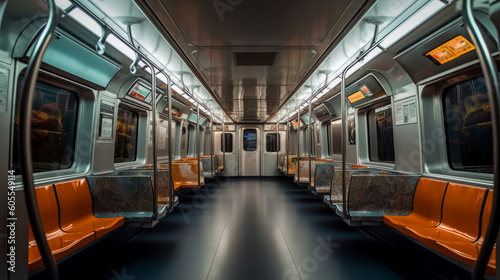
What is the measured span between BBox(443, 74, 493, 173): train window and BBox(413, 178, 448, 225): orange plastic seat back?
1.25 feet

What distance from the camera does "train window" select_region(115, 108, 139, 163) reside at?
15.3 ft

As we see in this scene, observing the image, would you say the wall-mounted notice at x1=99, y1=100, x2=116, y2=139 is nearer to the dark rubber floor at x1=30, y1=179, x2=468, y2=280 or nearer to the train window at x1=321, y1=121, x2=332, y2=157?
the dark rubber floor at x1=30, y1=179, x2=468, y2=280

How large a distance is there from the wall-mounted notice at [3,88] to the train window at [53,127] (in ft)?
2.80

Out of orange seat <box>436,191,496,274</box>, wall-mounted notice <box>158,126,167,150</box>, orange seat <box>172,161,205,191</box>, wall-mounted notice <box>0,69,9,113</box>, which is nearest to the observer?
orange seat <box>436,191,496,274</box>

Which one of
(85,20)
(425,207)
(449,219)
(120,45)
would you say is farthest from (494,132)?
(120,45)

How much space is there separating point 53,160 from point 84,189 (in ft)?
1.67

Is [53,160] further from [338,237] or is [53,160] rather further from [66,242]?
[338,237]

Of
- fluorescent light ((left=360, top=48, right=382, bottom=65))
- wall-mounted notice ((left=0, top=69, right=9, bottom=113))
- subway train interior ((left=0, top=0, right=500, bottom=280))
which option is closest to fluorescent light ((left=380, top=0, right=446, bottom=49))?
subway train interior ((left=0, top=0, right=500, bottom=280))

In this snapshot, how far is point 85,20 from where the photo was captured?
2.51 metres

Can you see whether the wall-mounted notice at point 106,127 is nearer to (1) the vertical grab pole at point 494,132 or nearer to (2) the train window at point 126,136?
(2) the train window at point 126,136

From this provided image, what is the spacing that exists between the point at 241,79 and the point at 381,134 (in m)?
2.90

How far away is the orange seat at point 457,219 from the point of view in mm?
2422

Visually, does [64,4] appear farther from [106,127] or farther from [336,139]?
[336,139]

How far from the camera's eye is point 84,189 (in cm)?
326
